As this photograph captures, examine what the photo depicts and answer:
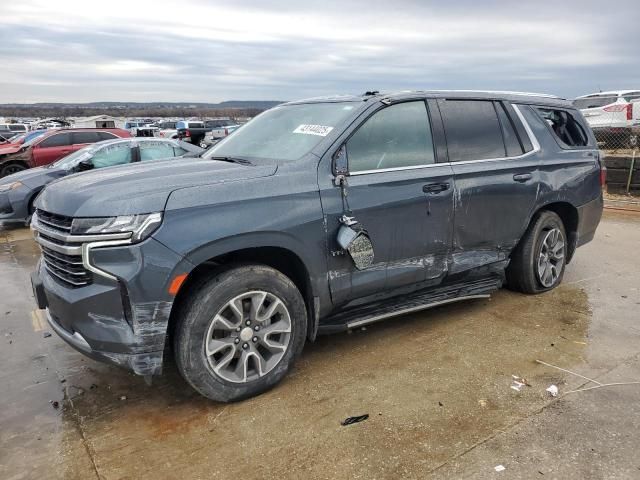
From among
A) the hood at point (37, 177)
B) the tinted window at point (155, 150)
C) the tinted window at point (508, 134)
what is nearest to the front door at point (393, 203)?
the tinted window at point (508, 134)

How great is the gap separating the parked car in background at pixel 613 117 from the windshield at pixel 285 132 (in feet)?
46.8

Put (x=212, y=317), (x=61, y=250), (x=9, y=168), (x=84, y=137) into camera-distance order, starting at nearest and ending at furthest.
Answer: (x=61, y=250), (x=212, y=317), (x=9, y=168), (x=84, y=137)

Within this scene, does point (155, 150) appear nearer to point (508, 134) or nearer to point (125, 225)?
point (508, 134)

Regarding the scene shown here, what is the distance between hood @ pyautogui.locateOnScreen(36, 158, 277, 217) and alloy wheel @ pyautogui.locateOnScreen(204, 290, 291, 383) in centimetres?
73

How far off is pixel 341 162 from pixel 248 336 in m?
1.29

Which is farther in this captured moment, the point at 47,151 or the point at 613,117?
the point at 613,117

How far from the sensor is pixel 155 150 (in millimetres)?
9812

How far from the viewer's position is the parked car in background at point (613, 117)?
53.3 feet

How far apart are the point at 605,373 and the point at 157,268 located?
3.02m

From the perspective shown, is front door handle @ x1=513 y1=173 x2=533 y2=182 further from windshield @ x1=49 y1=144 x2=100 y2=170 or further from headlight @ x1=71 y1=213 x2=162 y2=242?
windshield @ x1=49 y1=144 x2=100 y2=170

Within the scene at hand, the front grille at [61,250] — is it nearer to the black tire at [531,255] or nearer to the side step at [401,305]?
the side step at [401,305]

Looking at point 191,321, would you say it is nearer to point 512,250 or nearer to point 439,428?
point 439,428

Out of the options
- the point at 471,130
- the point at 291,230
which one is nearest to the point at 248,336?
the point at 291,230

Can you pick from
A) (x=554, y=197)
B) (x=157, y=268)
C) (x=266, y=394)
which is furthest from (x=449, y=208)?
(x=157, y=268)
